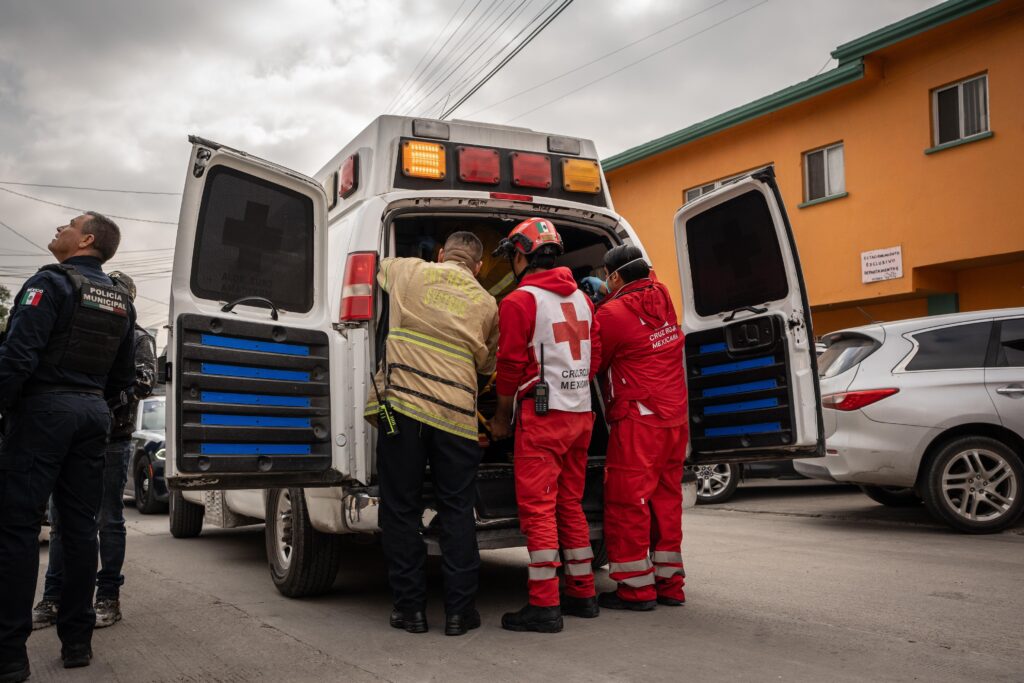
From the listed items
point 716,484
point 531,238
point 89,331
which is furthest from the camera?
point 716,484

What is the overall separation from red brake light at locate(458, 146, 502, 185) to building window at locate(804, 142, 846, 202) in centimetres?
1198

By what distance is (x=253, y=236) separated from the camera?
462cm

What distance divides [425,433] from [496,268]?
7.05 feet

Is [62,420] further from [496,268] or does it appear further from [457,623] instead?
[496,268]

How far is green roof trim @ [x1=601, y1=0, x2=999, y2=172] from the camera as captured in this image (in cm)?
1348

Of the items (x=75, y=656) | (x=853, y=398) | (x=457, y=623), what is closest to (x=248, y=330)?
(x=75, y=656)

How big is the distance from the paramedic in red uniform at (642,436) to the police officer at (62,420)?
8.08ft

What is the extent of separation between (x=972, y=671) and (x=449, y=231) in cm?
424

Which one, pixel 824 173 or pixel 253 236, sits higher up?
pixel 824 173

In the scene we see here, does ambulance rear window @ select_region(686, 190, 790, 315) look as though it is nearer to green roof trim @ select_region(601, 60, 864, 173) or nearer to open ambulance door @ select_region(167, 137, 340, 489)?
open ambulance door @ select_region(167, 137, 340, 489)

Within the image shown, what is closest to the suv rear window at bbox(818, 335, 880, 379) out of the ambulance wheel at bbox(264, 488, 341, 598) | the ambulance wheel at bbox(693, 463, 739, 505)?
the ambulance wheel at bbox(693, 463, 739, 505)

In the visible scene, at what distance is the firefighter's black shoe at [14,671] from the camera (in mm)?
3596

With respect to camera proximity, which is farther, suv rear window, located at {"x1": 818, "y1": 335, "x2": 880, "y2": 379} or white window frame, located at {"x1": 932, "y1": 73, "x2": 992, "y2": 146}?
white window frame, located at {"x1": 932, "y1": 73, "x2": 992, "y2": 146}

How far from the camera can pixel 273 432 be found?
4.45 m
